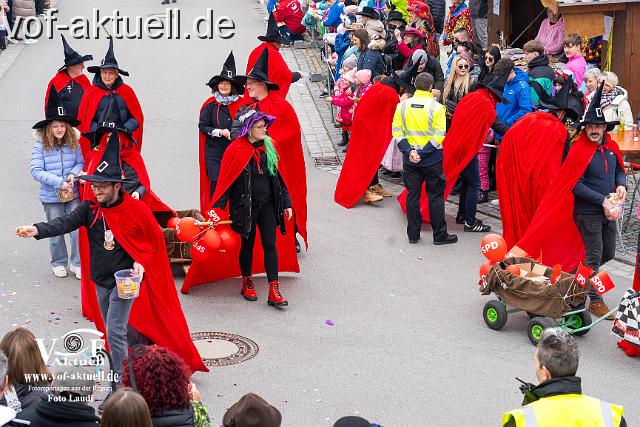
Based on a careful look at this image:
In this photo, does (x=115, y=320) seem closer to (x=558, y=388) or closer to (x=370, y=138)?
(x=558, y=388)

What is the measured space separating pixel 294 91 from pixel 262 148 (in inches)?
412

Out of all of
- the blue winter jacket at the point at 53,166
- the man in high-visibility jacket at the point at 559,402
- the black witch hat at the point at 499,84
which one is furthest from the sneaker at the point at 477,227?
the man in high-visibility jacket at the point at 559,402

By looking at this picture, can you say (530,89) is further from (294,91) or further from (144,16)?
(144,16)

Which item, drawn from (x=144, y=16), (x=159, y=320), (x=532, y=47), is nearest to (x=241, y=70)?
(x=144, y=16)

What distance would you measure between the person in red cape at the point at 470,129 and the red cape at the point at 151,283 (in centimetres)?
503

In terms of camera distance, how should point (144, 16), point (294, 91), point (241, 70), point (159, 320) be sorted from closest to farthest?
point (159, 320)
point (294, 91)
point (241, 70)
point (144, 16)

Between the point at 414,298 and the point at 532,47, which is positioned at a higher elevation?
the point at 532,47

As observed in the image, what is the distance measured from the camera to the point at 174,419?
18.3 feet

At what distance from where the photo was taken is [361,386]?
28.1 ft

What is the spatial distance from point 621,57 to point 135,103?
7.25 m

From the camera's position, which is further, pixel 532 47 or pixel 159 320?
pixel 532 47

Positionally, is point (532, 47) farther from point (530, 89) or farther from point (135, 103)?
point (135, 103)

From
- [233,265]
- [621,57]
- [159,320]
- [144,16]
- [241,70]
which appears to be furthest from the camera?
[144,16]

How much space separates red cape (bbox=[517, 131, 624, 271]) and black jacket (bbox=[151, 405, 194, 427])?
18.0ft
